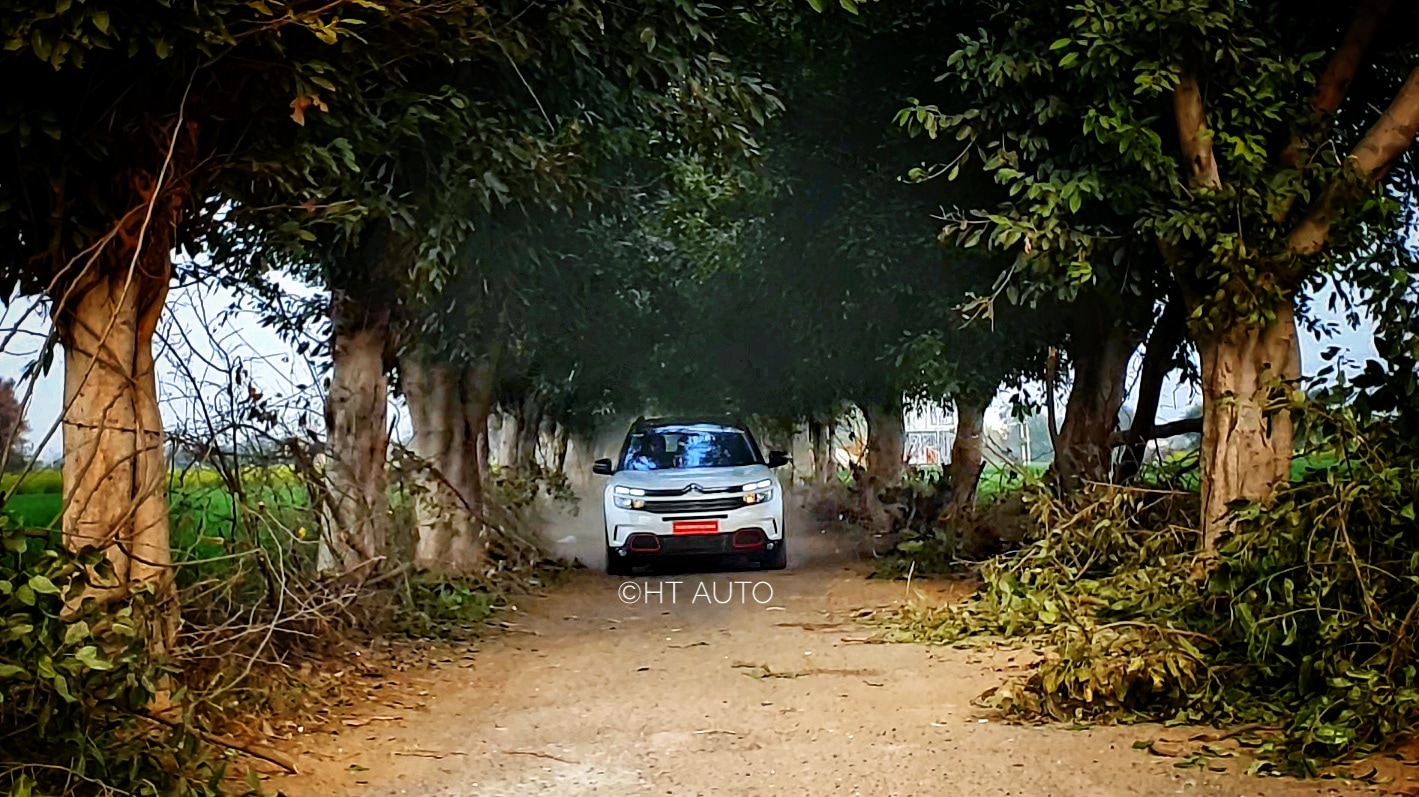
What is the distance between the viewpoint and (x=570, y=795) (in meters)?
5.94

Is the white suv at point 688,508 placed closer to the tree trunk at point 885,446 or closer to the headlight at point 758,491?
the headlight at point 758,491

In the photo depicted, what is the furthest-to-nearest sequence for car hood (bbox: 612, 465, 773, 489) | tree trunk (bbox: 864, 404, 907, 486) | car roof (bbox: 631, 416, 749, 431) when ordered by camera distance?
tree trunk (bbox: 864, 404, 907, 486), car roof (bbox: 631, 416, 749, 431), car hood (bbox: 612, 465, 773, 489)

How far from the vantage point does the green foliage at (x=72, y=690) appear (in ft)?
14.9

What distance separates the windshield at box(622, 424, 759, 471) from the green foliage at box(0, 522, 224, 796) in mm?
10819

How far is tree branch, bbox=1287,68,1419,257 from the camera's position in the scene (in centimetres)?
884

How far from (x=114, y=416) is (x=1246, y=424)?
7724mm

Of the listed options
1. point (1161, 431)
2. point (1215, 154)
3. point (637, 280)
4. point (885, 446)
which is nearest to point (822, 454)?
point (885, 446)

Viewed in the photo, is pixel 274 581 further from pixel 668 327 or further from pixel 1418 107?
pixel 668 327

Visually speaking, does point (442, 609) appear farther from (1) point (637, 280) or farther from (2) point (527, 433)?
(2) point (527, 433)

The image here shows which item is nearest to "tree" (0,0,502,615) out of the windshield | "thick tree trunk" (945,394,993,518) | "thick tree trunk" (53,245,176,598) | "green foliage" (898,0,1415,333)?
"thick tree trunk" (53,245,176,598)

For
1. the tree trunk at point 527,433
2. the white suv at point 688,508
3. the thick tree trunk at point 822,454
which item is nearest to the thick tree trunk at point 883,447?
the thick tree trunk at point 822,454

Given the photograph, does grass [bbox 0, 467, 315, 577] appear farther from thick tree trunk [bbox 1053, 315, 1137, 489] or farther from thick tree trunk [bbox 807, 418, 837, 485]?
thick tree trunk [bbox 807, 418, 837, 485]

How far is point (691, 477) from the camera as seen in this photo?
15.2 metres

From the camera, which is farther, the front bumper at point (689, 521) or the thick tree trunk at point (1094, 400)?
the front bumper at point (689, 521)
